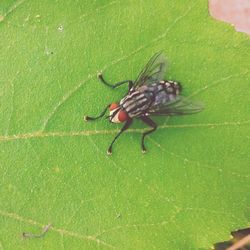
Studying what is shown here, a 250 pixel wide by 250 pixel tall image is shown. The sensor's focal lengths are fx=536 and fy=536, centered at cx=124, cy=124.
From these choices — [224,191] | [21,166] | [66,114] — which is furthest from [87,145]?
[224,191]

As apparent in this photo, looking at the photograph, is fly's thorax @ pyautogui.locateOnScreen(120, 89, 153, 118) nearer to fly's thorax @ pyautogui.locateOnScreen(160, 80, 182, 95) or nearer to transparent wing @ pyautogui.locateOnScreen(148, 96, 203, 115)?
transparent wing @ pyautogui.locateOnScreen(148, 96, 203, 115)

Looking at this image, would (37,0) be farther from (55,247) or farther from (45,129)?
(55,247)

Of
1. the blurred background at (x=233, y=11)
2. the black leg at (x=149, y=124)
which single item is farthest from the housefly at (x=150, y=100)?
the blurred background at (x=233, y=11)

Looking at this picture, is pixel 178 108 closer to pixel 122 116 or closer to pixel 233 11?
pixel 122 116

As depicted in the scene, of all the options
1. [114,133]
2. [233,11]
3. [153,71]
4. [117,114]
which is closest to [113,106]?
[117,114]

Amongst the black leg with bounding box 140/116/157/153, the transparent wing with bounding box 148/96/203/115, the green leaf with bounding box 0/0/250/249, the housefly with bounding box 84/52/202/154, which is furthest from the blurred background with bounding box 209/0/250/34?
the black leg with bounding box 140/116/157/153
